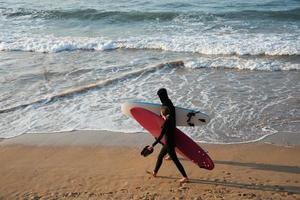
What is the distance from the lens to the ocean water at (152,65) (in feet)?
32.7

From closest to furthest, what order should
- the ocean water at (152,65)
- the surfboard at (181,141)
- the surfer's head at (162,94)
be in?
the surfer's head at (162,94) → the surfboard at (181,141) → the ocean water at (152,65)

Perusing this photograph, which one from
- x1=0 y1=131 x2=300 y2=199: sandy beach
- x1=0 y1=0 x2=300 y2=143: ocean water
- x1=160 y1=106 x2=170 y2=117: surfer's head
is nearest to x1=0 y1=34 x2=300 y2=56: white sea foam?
x1=0 y1=0 x2=300 y2=143: ocean water

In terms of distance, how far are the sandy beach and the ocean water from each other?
62 cm

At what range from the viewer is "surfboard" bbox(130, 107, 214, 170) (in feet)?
24.0

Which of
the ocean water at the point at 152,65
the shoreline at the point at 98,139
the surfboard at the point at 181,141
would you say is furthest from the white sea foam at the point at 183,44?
the surfboard at the point at 181,141

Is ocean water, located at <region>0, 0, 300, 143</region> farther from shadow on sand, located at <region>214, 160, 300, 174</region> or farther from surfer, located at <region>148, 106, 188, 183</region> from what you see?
surfer, located at <region>148, 106, 188, 183</region>

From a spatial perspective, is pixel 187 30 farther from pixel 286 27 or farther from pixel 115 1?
pixel 115 1

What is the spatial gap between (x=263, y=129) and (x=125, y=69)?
5.90 metres

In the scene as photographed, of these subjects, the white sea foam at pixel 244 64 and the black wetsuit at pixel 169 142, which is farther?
the white sea foam at pixel 244 64

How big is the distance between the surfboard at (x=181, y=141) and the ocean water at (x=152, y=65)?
1238mm

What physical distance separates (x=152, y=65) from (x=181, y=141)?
7290mm

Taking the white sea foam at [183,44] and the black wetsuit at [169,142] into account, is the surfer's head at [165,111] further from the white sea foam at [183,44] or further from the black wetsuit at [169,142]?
the white sea foam at [183,44]

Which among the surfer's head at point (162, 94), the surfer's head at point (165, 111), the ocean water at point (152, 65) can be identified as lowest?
the ocean water at point (152, 65)

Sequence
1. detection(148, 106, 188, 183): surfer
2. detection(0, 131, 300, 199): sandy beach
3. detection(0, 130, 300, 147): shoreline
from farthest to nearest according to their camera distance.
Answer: detection(0, 130, 300, 147): shoreline
detection(148, 106, 188, 183): surfer
detection(0, 131, 300, 199): sandy beach
